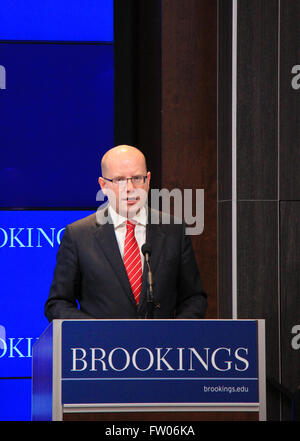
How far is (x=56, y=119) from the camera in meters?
4.84

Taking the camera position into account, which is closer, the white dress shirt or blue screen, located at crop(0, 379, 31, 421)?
the white dress shirt

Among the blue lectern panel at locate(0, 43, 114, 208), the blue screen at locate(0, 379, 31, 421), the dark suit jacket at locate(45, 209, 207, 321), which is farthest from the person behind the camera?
the blue lectern panel at locate(0, 43, 114, 208)

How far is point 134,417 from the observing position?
7.75 ft

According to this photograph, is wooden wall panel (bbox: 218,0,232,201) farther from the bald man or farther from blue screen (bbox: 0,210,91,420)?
blue screen (bbox: 0,210,91,420)

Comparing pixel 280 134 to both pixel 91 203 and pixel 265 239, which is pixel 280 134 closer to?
pixel 265 239

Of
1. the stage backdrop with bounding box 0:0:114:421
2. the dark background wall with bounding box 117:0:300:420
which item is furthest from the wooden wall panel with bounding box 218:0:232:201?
the stage backdrop with bounding box 0:0:114:421

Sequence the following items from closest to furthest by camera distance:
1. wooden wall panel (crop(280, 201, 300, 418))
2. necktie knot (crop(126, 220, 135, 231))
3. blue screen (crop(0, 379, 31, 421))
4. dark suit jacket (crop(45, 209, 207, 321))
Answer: dark suit jacket (crop(45, 209, 207, 321))
necktie knot (crop(126, 220, 135, 231))
wooden wall panel (crop(280, 201, 300, 418))
blue screen (crop(0, 379, 31, 421))

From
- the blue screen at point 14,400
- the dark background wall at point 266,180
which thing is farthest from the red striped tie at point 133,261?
the blue screen at point 14,400

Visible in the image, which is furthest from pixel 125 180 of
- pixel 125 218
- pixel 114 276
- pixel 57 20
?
pixel 57 20

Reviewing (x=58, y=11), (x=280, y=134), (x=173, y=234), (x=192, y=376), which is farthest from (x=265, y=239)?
(x=58, y=11)

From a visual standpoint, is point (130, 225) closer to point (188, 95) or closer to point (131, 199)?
point (131, 199)

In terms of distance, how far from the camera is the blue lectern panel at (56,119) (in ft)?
15.7

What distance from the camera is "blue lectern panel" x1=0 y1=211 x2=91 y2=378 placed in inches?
185
